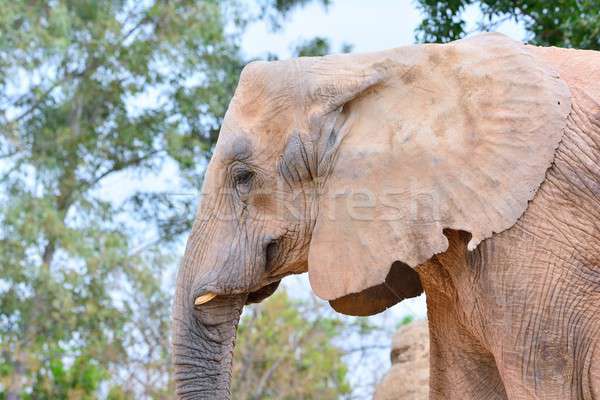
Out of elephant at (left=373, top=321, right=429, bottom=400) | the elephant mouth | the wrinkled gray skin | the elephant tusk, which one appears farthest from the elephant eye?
elephant at (left=373, top=321, right=429, bottom=400)

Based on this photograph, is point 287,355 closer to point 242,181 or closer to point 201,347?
point 201,347

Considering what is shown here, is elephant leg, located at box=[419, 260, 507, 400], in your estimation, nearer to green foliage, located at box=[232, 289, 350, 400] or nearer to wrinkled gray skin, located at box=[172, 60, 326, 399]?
wrinkled gray skin, located at box=[172, 60, 326, 399]

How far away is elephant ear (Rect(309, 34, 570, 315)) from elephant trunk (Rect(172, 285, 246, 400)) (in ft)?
1.22

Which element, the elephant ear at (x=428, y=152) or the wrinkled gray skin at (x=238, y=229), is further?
the wrinkled gray skin at (x=238, y=229)

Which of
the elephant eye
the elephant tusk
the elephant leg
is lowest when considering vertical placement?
the elephant leg

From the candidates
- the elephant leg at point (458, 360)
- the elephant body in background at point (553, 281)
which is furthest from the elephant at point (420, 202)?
the elephant leg at point (458, 360)

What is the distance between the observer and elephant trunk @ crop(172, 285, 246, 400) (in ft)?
Result: 12.3

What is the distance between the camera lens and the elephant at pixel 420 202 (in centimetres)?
338

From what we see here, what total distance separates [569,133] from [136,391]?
31.1 ft

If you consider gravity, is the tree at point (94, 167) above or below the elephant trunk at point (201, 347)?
above

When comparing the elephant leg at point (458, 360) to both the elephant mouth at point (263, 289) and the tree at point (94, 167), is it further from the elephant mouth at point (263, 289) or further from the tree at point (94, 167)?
the tree at point (94, 167)

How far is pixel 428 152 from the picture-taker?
3508 mm

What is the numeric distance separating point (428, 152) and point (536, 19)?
12.1 feet

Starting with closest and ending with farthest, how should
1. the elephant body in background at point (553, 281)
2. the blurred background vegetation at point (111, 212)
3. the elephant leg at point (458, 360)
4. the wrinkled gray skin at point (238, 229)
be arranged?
the elephant body in background at point (553, 281), the wrinkled gray skin at point (238, 229), the elephant leg at point (458, 360), the blurred background vegetation at point (111, 212)
